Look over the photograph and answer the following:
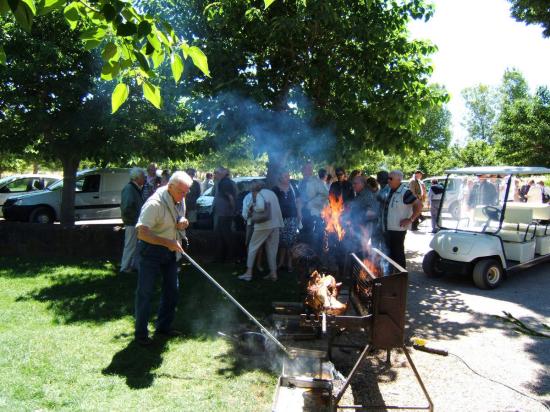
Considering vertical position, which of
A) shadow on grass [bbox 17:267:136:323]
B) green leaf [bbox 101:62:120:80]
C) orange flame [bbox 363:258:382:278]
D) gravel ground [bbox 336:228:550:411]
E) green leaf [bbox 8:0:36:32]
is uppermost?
green leaf [bbox 8:0:36:32]

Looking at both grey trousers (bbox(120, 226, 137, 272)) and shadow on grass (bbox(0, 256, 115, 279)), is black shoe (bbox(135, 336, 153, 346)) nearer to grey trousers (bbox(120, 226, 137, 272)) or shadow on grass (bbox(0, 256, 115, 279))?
grey trousers (bbox(120, 226, 137, 272))

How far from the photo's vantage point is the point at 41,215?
560 inches

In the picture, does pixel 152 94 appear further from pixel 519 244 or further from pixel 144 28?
pixel 519 244

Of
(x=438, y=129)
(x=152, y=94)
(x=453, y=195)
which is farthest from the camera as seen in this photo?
(x=438, y=129)

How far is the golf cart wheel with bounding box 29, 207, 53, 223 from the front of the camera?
45.9 feet

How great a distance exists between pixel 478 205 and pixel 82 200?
39.4ft

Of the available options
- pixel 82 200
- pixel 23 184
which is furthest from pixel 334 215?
pixel 23 184

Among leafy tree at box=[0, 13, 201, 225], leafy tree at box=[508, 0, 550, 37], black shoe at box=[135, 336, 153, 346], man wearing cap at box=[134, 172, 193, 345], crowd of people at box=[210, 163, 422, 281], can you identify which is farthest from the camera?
leafy tree at box=[508, 0, 550, 37]

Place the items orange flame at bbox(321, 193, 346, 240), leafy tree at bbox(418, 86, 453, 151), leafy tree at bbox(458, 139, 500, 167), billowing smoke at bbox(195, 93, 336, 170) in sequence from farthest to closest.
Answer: leafy tree at bbox(418, 86, 453, 151) < leafy tree at bbox(458, 139, 500, 167) < billowing smoke at bbox(195, 93, 336, 170) < orange flame at bbox(321, 193, 346, 240)

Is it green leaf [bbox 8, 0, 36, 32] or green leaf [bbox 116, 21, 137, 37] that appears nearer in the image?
green leaf [bbox 8, 0, 36, 32]

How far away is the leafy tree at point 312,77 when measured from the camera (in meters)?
8.21

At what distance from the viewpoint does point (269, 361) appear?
466cm

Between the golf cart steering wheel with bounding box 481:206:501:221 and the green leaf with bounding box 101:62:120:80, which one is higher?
the green leaf with bounding box 101:62:120:80

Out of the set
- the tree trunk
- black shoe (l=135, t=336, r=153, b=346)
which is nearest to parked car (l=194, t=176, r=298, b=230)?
the tree trunk
